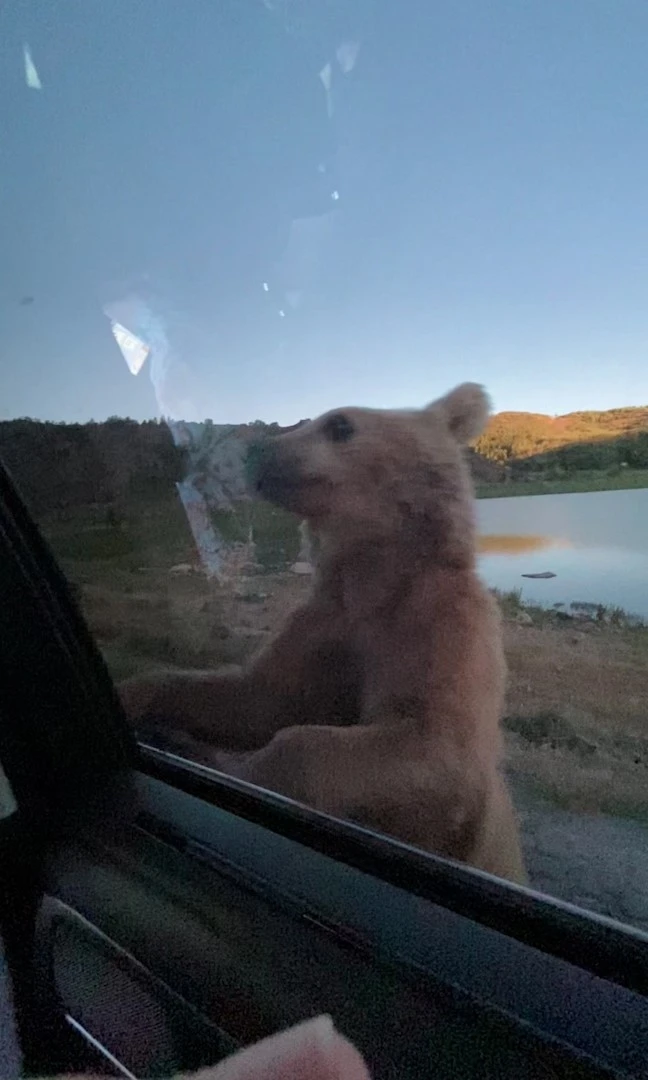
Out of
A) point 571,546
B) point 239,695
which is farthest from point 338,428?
point 239,695

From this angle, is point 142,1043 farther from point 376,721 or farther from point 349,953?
point 376,721

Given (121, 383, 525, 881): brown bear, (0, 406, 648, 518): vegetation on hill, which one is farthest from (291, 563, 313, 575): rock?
(0, 406, 648, 518): vegetation on hill

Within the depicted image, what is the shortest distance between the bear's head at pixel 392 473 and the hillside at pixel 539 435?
0.03 meters

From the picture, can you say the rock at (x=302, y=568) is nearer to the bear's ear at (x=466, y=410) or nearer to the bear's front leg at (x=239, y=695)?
the bear's front leg at (x=239, y=695)

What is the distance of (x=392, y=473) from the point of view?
1.65 m

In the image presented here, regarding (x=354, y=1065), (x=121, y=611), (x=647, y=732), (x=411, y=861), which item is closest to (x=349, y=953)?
(x=411, y=861)

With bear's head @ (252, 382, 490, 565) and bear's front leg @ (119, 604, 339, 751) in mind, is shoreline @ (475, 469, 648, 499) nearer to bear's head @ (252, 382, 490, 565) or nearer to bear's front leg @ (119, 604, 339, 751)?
bear's head @ (252, 382, 490, 565)

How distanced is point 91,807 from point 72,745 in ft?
0.58

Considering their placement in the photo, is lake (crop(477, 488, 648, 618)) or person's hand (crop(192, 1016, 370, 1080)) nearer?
person's hand (crop(192, 1016, 370, 1080))

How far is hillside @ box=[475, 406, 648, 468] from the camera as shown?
5.00 feet

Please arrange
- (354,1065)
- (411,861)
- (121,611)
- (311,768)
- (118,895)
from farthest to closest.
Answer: (121,611) → (118,895) → (311,768) → (411,861) → (354,1065)

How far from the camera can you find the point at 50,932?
7.25ft

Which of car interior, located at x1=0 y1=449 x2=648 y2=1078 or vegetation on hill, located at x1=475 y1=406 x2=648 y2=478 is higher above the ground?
vegetation on hill, located at x1=475 y1=406 x2=648 y2=478

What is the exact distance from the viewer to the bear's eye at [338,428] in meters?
1.71
